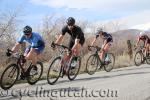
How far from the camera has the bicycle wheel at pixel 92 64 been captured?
53.9 feet

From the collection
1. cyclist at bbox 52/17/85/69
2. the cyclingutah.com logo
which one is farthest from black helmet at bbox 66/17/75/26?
the cyclingutah.com logo

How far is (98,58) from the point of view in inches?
672

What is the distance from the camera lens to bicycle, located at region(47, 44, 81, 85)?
12.9 metres

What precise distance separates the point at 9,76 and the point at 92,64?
5.74 metres

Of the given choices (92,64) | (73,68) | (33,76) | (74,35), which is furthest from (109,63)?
(33,76)

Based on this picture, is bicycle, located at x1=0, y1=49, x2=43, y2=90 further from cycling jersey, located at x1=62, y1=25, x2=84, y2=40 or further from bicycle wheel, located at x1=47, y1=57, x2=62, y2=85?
cycling jersey, located at x1=62, y1=25, x2=84, y2=40

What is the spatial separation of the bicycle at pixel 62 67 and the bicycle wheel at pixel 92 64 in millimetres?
2260

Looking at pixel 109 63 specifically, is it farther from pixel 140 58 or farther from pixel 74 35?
pixel 74 35

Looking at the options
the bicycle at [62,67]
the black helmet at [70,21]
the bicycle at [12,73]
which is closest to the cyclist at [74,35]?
the black helmet at [70,21]

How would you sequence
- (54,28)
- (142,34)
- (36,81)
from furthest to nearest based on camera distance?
(54,28)
(142,34)
(36,81)

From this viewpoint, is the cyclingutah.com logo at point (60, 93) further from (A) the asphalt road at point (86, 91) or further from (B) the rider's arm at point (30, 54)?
→ (B) the rider's arm at point (30, 54)

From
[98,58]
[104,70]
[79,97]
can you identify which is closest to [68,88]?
[79,97]

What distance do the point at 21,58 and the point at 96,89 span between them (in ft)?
7.81

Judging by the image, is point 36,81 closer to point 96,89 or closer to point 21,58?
point 21,58
